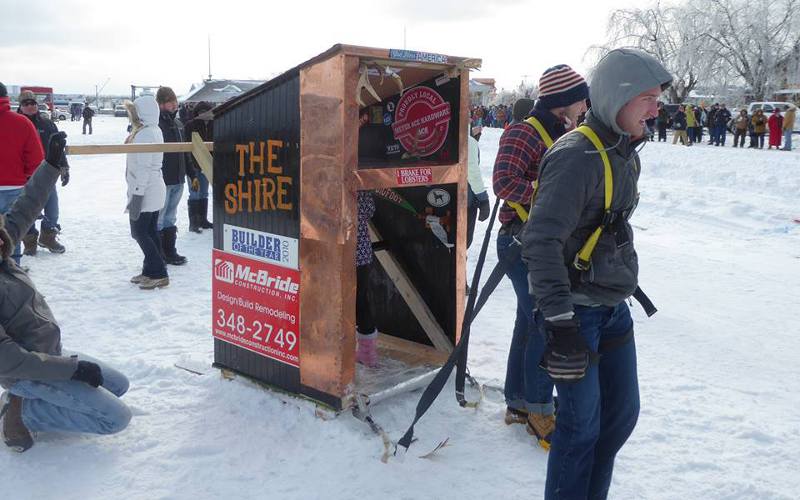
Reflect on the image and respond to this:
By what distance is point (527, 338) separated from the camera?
12.0 feet

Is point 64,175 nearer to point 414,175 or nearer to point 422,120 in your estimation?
point 414,175

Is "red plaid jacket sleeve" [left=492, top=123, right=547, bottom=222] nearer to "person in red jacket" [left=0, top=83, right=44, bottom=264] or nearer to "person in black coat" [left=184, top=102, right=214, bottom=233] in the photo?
"person in red jacket" [left=0, top=83, right=44, bottom=264]

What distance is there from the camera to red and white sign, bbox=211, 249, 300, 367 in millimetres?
3748

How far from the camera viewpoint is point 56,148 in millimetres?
3629

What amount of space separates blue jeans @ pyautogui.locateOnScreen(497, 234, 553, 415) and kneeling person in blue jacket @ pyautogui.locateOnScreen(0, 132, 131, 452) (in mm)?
2025

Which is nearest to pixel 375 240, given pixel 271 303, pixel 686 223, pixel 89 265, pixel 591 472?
pixel 271 303

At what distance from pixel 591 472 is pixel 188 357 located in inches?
115

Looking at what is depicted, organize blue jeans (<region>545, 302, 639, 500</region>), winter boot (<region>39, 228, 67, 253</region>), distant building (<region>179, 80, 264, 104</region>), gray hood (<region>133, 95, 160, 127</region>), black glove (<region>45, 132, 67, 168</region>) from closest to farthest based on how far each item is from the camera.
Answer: blue jeans (<region>545, 302, 639, 500</region>), black glove (<region>45, 132, 67, 168</region>), gray hood (<region>133, 95, 160, 127</region>), winter boot (<region>39, 228, 67, 253</region>), distant building (<region>179, 80, 264, 104</region>)

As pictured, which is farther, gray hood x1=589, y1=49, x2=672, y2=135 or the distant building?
the distant building

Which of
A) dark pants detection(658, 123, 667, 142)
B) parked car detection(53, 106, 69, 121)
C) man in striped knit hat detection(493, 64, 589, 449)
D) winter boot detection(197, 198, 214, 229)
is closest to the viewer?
man in striped knit hat detection(493, 64, 589, 449)

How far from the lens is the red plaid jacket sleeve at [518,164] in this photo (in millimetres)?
3424

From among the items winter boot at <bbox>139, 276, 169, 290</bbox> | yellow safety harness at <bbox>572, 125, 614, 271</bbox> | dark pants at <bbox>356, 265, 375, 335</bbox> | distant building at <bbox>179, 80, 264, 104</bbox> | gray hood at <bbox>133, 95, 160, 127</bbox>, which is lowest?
winter boot at <bbox>139, 276, 169, 290</bbox>

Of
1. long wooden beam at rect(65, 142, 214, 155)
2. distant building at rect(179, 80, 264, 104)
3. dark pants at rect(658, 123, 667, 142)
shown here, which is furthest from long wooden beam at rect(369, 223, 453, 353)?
dark pants at rect(658, 123, 667, 142)

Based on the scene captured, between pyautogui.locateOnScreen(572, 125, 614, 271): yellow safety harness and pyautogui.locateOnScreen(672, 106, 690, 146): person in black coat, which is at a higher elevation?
pyautogui.locateOnScreen(672, 106, 690, 146): person in black coat
